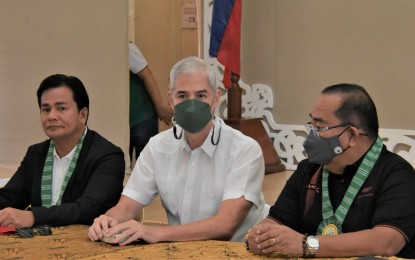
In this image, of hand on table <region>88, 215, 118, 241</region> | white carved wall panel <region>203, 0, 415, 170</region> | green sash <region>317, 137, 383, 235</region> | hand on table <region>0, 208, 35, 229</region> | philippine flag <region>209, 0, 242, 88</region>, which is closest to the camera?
green sash <region>317, 137, 383, 235</region>

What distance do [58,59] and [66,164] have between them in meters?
2.27

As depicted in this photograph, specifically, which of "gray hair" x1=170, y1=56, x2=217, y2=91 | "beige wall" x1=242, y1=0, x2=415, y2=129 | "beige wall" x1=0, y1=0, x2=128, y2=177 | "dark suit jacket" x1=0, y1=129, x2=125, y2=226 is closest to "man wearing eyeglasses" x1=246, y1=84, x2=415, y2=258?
"gray hair" x1=170, y1=56, x2=217, y2=91

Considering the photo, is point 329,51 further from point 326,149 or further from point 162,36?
point 326,149

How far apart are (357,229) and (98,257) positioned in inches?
35.7

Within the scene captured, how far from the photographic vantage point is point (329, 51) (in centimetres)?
551

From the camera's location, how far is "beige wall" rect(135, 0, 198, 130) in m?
7.35

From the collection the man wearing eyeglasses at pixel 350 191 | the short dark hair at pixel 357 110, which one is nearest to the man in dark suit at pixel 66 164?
the man wearing eyeglasses at pixel 350 191

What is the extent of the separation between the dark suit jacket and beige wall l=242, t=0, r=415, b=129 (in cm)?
268

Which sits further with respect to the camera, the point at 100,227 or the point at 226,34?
the point at 226,34

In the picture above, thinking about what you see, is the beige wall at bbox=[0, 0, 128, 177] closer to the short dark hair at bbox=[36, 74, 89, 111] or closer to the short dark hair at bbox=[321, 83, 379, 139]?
the short dark hair at bbox=[36, 74, 89, 111]

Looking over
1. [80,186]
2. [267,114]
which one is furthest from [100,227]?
[267,114]

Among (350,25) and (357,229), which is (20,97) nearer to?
(350,25)

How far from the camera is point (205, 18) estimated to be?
614cm

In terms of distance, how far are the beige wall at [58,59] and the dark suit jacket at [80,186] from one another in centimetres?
210
